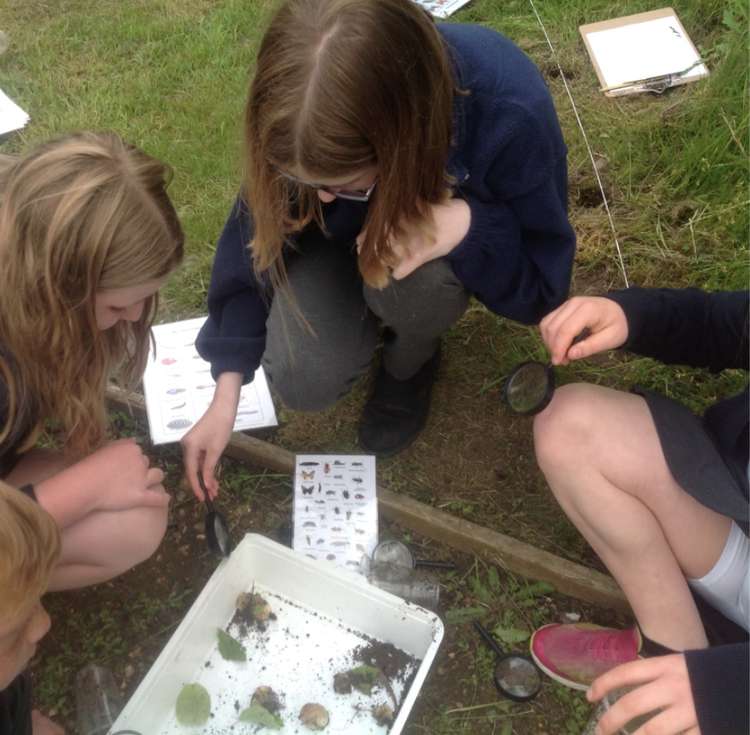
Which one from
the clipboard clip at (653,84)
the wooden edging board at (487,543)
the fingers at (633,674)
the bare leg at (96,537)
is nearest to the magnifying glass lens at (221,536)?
the bare leg at (96,537)

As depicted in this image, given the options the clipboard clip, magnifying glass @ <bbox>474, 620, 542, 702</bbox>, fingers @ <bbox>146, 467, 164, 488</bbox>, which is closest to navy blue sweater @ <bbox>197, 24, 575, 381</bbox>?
fingers @ <bbox>146, 467, 164, 488</bbox>

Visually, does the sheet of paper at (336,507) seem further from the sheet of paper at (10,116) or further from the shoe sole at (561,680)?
the sheet of paper at (10,116)

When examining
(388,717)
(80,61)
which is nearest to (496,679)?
(388,717)

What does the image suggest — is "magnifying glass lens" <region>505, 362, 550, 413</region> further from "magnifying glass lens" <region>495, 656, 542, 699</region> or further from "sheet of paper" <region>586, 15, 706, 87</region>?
"sheet of paper" <region>586, 15, 706, 87</region>

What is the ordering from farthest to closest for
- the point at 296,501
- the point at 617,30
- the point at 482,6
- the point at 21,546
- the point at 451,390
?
1. the point at 482,6
2. the point at 617,30
3. the point at 451,390
4. the point at 296,501
5. the point at 21,546

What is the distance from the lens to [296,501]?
1.83 m

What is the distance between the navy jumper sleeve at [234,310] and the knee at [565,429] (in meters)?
0.65

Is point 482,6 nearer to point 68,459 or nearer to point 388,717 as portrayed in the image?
point 68,459

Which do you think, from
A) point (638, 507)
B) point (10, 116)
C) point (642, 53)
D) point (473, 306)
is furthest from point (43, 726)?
point (642, 53)

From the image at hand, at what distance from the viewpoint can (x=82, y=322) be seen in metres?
1.33

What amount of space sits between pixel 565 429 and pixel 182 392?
3.51 feet

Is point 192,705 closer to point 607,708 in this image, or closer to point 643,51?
point 607,708

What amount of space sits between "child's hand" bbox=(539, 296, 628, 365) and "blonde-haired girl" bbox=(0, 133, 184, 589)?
0.72 metres

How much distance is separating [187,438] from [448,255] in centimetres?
66
